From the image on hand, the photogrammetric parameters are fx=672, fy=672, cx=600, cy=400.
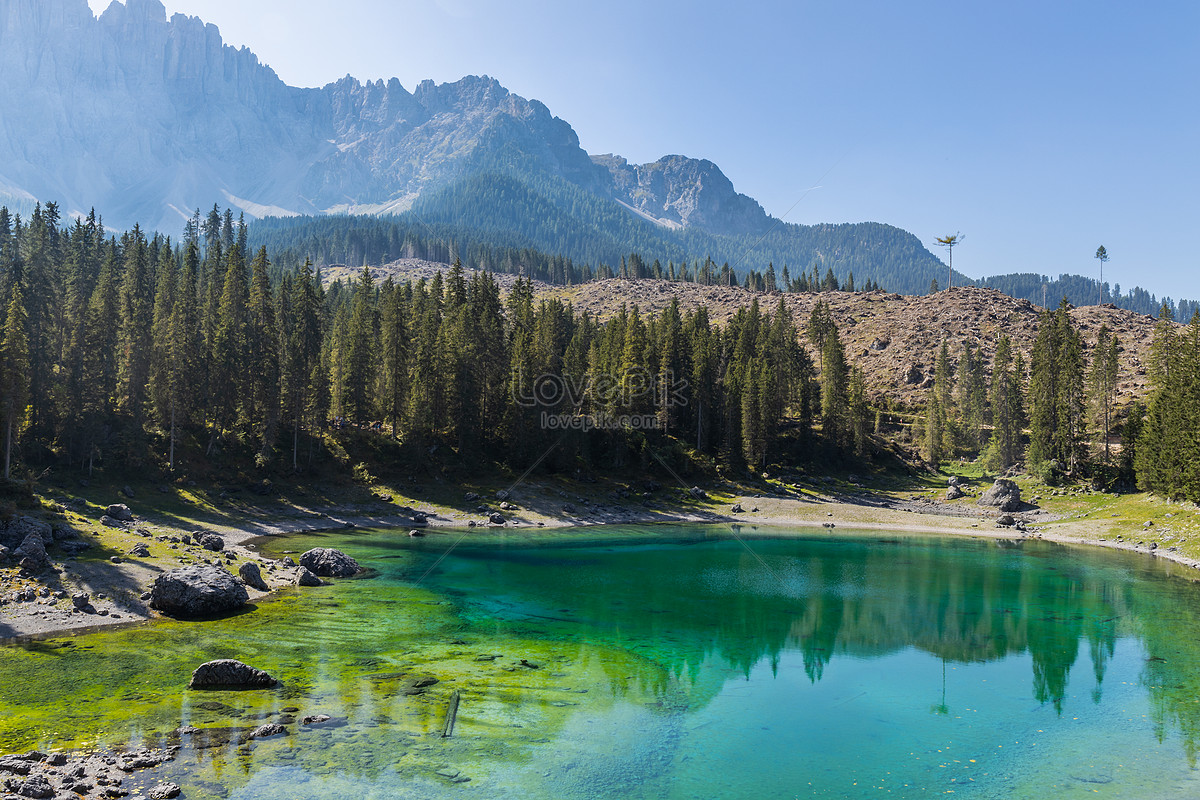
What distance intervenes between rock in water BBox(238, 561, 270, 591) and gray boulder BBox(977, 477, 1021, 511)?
84.2 m

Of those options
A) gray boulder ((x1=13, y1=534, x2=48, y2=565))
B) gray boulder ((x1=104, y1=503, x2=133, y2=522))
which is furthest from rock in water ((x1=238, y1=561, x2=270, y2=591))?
gray boulder ((x1=104, y1=503, x2=133, y2=522))

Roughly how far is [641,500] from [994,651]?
53.9 m

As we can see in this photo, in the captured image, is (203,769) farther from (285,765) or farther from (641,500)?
(641,500)

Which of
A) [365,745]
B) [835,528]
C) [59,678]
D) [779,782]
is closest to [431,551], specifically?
[59,678]

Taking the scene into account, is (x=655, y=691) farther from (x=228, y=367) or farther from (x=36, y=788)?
(x=228, y=367)

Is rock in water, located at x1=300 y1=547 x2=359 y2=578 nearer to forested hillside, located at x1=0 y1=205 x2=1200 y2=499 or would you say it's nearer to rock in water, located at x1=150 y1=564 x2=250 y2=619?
rock in water, located at x1=150 y1=564 x2=250 y2=619

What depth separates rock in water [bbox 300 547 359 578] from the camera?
42.2 meters

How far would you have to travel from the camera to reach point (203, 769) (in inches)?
658

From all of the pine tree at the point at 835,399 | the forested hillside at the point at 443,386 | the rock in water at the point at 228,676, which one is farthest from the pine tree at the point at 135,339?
the pine tree at the point at 835,399

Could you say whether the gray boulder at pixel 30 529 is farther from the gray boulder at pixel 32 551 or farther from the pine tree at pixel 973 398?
the pine tree at pixel 973 398

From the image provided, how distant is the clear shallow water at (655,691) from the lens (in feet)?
60.1

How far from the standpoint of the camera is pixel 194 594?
104 ft

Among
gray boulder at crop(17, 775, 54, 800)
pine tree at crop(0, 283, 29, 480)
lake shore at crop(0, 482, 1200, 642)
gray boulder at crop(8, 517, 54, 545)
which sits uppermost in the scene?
pine tree at crop(0, 283, 29, 480)

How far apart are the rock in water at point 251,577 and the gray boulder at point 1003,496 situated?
8425 cm
